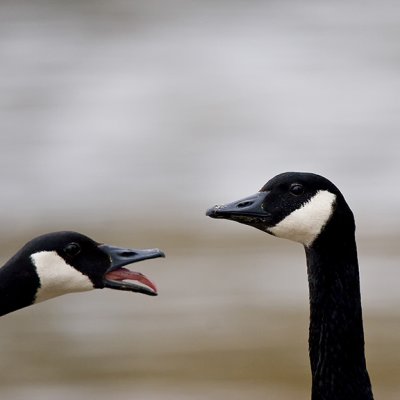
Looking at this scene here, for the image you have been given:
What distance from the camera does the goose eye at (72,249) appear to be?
7789mm

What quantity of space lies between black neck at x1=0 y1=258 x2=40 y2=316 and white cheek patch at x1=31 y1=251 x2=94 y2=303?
4 centimetres

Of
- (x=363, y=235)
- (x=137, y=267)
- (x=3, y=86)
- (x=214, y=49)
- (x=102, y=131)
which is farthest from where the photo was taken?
(x=214, y=49)

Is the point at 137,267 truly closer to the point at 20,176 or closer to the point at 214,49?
the point at 20,176

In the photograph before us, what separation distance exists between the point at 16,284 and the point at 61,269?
0.23m

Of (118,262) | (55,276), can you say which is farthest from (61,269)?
(118,262)

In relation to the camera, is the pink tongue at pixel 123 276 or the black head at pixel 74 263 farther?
the pink tongue at pixel 123 276

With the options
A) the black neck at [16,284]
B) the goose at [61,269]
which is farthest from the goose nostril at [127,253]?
the black neck at [16,284]

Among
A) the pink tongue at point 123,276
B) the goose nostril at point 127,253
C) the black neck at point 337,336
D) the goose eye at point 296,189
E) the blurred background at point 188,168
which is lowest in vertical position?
the black neck at point 337,336

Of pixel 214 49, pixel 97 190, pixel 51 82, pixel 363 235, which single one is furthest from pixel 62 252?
pixel 214 49

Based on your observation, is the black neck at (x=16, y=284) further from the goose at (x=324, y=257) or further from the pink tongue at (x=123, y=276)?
the goose at (x=324, y=257)

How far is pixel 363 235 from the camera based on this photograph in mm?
15508

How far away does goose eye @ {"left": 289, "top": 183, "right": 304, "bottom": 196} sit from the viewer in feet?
25.5

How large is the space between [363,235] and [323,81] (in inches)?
220

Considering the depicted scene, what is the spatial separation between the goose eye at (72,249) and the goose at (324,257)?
26.8 inches
